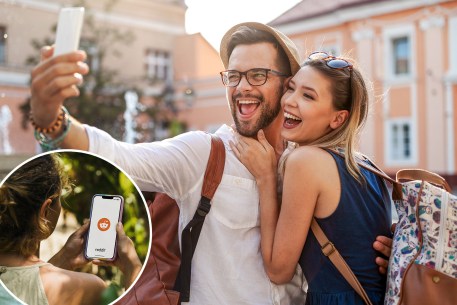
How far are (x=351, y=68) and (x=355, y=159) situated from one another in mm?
304

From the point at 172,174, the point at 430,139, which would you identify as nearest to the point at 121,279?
the point at 172,174

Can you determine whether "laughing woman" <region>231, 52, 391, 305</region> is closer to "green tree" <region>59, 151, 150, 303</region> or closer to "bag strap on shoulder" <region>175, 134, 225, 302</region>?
"bag strap on shoulder" <region>175, 134, 225, 302</region>

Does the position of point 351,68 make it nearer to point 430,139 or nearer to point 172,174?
point 172,174

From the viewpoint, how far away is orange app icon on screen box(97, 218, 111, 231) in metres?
1.62

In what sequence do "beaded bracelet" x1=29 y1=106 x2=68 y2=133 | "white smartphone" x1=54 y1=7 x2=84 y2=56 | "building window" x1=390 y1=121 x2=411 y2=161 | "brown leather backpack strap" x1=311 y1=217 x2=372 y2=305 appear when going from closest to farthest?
"white smartphone" x1=54 y1=7 x2=84 y2=56
"beaded bracelet" x1=29 y1=106 x2=68 y2=133
"brown leather backpack strap" x1=311 y1=217 x2=372 y2=305
"building window" x1=390 y1=121 x2=411 y2=161

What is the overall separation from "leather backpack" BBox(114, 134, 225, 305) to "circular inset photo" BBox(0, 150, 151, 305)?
1.67 ft

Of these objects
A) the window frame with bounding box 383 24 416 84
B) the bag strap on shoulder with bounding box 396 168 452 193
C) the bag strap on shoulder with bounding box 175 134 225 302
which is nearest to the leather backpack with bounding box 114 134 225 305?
the bag strap on shoulder with bounding box 175 134 225 302

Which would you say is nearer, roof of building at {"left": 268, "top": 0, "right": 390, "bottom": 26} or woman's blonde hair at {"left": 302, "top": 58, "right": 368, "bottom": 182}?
woman's blonde hair at {"left": 302, "top": 58, "right": 368, "bottom": 182}

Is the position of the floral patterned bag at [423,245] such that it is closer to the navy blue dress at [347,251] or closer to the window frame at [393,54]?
the navy blue dress at [347,251]

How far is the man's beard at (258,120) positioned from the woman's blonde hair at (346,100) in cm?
25

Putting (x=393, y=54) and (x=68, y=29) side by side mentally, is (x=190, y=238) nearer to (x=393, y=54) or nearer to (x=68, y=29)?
(x=68, y=29)

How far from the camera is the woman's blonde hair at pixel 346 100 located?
2242 millimetres

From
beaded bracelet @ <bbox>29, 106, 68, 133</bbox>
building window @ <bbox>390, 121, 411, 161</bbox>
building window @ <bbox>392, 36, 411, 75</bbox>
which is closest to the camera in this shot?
beaded bracelet @ <bbox>29, 106, 68, 133</bbox>

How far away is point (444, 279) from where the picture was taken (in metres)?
2.00
